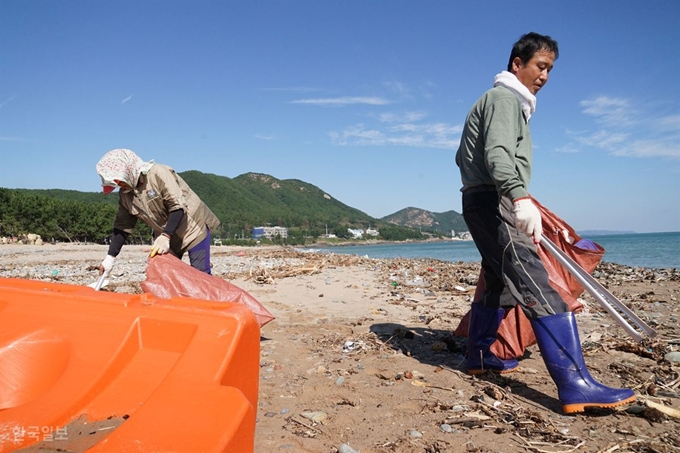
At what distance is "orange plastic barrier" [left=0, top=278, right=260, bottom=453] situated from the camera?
1351mm

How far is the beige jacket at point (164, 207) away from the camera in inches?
155

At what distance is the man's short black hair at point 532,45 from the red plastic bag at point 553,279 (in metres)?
1.05

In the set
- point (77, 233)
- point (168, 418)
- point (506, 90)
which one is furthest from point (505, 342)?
point (77, 233)

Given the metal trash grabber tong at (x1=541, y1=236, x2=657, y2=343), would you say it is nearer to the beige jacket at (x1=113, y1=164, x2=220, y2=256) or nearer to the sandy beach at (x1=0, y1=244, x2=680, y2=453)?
the sandy beach at (x1=0, y1=244, x2=680, y2=453)

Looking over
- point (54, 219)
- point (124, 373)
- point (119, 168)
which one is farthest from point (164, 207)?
point (54, 219)

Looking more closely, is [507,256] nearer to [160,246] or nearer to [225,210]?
[160,246]

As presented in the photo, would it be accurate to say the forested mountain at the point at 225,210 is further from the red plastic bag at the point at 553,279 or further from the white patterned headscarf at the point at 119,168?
the red plastic bag at the point at 553,279

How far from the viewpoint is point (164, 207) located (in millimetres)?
4090

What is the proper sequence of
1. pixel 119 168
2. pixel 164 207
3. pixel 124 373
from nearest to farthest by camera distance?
1. pixel 124 373
2. pixel 119 168
3. pixel 164 207

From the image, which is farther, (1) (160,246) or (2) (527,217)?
(1) (160,246)

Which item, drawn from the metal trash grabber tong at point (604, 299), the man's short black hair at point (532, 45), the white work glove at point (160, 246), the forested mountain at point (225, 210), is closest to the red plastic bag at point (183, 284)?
the white work glove at point (160, 246)

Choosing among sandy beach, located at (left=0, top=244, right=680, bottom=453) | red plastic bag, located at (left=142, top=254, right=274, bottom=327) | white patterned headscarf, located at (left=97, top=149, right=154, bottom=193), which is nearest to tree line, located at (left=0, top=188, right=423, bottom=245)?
white patterned headscarf, located at (left=97, top=149, right=154, bottom=193)

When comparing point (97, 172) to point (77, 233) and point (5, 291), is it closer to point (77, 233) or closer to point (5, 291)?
point (5, 291)

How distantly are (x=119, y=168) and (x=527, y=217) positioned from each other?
3.14m
